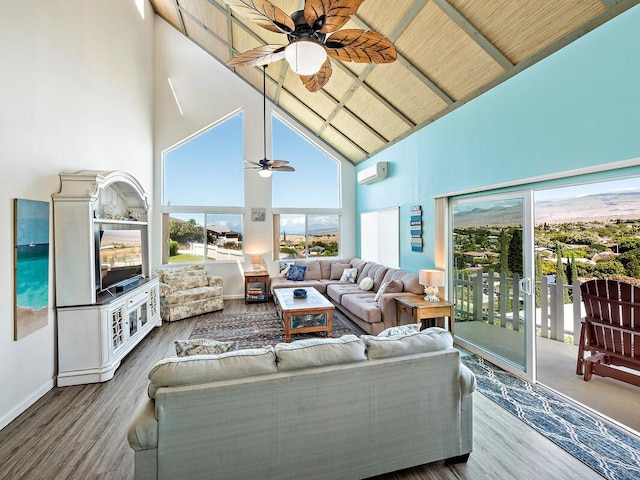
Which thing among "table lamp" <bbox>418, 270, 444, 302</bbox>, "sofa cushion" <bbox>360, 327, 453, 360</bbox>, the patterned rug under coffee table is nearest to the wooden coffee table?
the patterned rug under coffee table

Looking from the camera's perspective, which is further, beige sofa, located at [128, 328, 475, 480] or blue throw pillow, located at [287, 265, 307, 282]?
blue throw pillow, located at [287, 265, 307, 282]

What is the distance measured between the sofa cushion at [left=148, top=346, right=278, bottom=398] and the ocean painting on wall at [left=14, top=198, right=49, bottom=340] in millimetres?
1941

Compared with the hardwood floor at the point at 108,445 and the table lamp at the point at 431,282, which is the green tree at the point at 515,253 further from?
the hardwood floor at the point at 108,445

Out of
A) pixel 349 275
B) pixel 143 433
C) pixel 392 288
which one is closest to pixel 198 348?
pixel 143 433

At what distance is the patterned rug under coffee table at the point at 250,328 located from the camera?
421 cm

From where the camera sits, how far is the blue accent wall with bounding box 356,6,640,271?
2148 mm

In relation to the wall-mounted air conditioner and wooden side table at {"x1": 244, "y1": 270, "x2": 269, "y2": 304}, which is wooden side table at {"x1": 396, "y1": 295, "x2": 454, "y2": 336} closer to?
the wall-mounted air conditioner

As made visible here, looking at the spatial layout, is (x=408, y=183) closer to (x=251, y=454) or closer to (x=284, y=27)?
(x=284, y=27)

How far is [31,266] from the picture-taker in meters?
2.62

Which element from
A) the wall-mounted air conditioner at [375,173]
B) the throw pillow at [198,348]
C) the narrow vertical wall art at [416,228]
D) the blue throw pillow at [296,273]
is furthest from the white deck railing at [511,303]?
the blue throw pillow at [296,273]

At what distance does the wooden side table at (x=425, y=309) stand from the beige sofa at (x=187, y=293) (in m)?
3.60

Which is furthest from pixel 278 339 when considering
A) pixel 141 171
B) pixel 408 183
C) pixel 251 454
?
pixel 141 171

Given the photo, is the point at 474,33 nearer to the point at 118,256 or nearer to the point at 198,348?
the point at 198,348

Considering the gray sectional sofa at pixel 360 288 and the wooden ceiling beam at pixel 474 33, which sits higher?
the wooden ceiling beam at pixel 474 33
